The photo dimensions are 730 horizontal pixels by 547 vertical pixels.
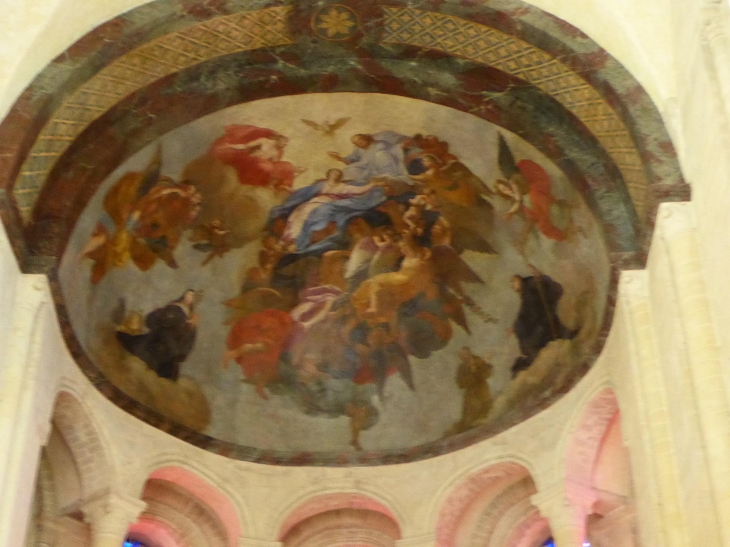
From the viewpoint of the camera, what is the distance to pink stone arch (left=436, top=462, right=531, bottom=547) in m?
16.5

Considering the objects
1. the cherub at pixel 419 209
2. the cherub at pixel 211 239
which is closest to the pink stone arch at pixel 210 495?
the cherub at pixel 211 239

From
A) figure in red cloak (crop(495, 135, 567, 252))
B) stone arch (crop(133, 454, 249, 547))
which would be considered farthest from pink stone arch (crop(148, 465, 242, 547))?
figure in red cloak (crop(495, 135, 567, 252))

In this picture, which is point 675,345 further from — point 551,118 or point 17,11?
point 17,11

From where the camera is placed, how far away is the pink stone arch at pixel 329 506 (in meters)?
17.0

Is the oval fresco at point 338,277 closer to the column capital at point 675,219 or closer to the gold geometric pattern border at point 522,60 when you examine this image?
the gold geometric pattern border at point 522,60

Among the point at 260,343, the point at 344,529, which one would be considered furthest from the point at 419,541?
the point at 260,343

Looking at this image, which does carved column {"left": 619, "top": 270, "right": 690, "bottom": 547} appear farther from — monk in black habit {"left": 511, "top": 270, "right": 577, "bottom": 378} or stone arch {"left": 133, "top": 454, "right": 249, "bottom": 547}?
stone arch {"left": 133, "top": 454, "right": 249, "bottom": 547}

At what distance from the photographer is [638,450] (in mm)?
12445

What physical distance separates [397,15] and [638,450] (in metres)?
5.90

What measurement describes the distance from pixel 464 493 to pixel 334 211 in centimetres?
456

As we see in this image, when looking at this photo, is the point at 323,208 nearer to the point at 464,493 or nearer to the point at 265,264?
the point at 265,264

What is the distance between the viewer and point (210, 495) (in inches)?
663

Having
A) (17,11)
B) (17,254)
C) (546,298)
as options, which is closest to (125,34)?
(17,11)

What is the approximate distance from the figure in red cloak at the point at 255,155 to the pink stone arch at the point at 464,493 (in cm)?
502
